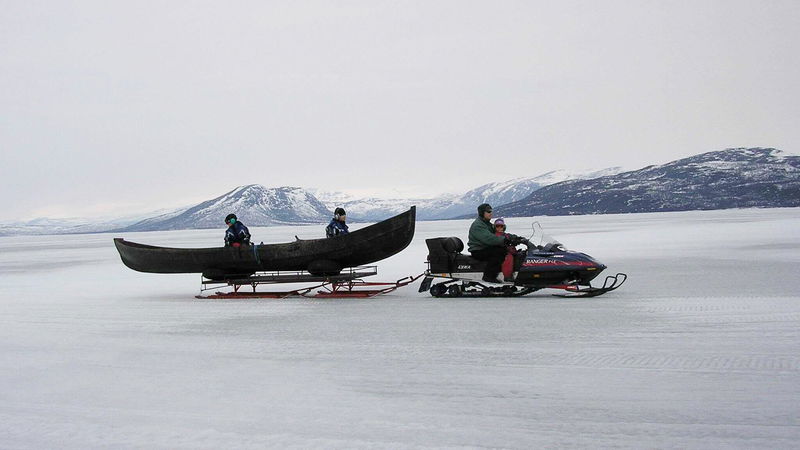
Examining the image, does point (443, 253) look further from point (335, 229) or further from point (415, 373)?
point (415, 373)

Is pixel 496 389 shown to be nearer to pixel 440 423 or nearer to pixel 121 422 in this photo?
pixel 440 423

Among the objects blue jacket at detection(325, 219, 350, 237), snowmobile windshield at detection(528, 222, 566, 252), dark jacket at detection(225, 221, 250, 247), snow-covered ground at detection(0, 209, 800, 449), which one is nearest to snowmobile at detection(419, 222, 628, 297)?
snowmobile windshield at detection(528, 222, 566, 252)

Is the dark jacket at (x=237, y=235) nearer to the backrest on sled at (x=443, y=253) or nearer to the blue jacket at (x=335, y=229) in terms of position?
the blue jacket at (x=335, y=229)

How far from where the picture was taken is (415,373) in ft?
20.2

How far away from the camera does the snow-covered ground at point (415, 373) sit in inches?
178

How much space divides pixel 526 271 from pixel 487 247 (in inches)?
26.3

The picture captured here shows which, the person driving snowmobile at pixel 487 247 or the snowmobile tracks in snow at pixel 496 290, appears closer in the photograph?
the snowmobile tracks in snow at pixel 496 290

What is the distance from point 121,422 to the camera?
4891mm

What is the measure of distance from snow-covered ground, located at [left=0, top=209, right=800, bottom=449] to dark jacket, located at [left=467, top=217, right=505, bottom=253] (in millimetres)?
874

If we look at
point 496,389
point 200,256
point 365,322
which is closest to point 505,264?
point 365,322

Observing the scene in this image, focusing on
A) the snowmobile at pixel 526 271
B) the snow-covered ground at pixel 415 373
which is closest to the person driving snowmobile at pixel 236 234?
the snow-covered ground at pixel 415 373

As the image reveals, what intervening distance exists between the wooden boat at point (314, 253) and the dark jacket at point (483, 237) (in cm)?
141

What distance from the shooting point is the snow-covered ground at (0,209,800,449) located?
453 cm

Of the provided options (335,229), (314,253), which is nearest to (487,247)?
(335,229)
